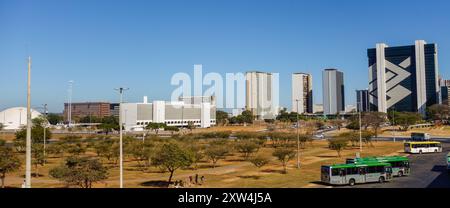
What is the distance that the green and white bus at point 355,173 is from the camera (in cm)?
3350

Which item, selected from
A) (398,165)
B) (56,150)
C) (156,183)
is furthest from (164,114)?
(398,165)

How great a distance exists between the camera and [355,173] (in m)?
34.1

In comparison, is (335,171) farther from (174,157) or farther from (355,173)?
(174,157)

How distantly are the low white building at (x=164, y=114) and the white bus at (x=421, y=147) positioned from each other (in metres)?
121

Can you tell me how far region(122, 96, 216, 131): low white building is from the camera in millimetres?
172750

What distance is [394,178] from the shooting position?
37.1 meters

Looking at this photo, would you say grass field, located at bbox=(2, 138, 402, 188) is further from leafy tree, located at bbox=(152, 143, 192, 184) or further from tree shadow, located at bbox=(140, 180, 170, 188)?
leafy tree, located at bbox=(152, 143, 192, 184)

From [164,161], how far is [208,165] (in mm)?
17019

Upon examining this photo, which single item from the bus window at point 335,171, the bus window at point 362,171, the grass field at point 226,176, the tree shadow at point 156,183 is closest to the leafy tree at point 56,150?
the grass field at point 226,176

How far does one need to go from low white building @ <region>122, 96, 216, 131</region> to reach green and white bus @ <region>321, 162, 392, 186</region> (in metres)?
135

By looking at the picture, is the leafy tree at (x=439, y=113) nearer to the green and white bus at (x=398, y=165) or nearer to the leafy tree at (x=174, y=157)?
the green and white bus at (x=398, y=165)
